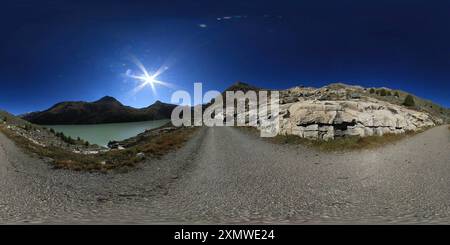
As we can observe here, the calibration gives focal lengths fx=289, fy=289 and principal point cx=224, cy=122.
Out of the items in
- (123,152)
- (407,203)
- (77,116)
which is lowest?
(407,203)

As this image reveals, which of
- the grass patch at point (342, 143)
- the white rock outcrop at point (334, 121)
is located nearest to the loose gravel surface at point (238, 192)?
the grass patch at point (342, 143)

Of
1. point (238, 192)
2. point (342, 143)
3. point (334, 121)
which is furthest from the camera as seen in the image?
point (334, 121)

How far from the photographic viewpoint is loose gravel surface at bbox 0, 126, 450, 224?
7.95 m

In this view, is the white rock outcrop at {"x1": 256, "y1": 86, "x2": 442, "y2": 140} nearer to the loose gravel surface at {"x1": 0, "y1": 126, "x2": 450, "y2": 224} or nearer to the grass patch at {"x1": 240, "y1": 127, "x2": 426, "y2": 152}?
the grass patch at {"x1": 240, "y1": 127, "x2": 426, "y2": 152}

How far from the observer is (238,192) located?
10672mm

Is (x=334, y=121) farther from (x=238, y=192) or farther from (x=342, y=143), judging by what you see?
(x=238, y=192)

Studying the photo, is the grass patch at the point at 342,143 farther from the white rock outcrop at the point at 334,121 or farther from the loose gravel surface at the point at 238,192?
the loose gravel surface at the point at 238,192

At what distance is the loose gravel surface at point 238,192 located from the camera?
313 inches

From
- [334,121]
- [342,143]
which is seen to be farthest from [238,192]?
[334,121]
